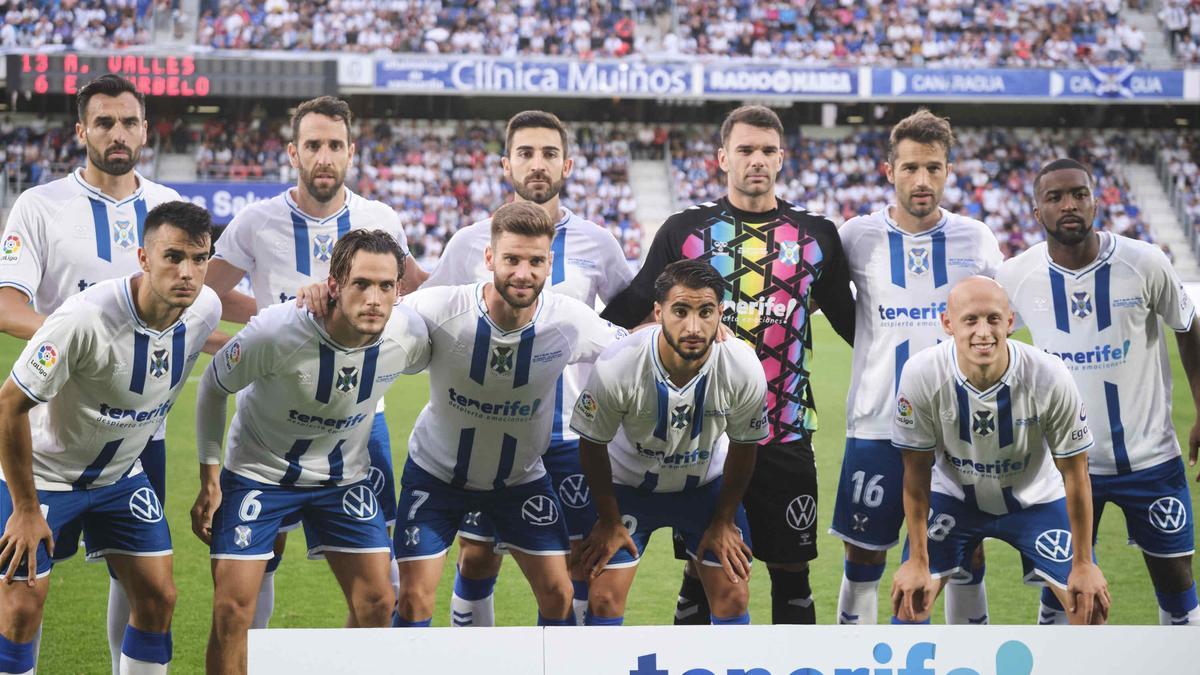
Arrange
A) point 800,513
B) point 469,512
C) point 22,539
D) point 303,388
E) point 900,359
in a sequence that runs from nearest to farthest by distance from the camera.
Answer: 1. point 22,539
2. point 303,388
3. point 469,512
4. point 800,513
5. point 900,359

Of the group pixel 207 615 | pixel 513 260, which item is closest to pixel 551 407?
pixel 513 260

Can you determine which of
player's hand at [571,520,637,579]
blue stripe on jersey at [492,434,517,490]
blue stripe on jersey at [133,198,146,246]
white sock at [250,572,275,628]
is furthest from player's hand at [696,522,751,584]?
blue stripe on jersey at [133,198,146,246]

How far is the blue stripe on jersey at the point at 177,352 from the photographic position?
421cm

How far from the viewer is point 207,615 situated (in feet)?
19.7

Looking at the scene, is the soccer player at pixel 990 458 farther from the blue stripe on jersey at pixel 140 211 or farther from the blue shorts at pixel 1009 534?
the blue stripe on jersey at pixel 140 211

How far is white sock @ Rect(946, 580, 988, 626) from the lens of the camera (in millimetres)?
4852

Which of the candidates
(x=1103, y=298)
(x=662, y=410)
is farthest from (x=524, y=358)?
(x=1103, y=298)

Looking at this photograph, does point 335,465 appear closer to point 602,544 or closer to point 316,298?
point 316,298

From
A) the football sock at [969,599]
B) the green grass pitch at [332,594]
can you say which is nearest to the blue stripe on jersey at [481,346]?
the green grass pitch at [332,594]

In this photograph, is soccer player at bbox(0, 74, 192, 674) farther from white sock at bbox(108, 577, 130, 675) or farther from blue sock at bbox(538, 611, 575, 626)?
blue sock at bbox(538, 611, 575, 626)

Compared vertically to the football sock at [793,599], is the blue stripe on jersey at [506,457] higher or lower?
higher

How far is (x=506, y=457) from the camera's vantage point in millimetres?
4453

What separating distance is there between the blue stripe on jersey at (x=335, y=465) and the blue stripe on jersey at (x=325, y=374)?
22 centimetres

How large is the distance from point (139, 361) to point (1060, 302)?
11.4 feet
